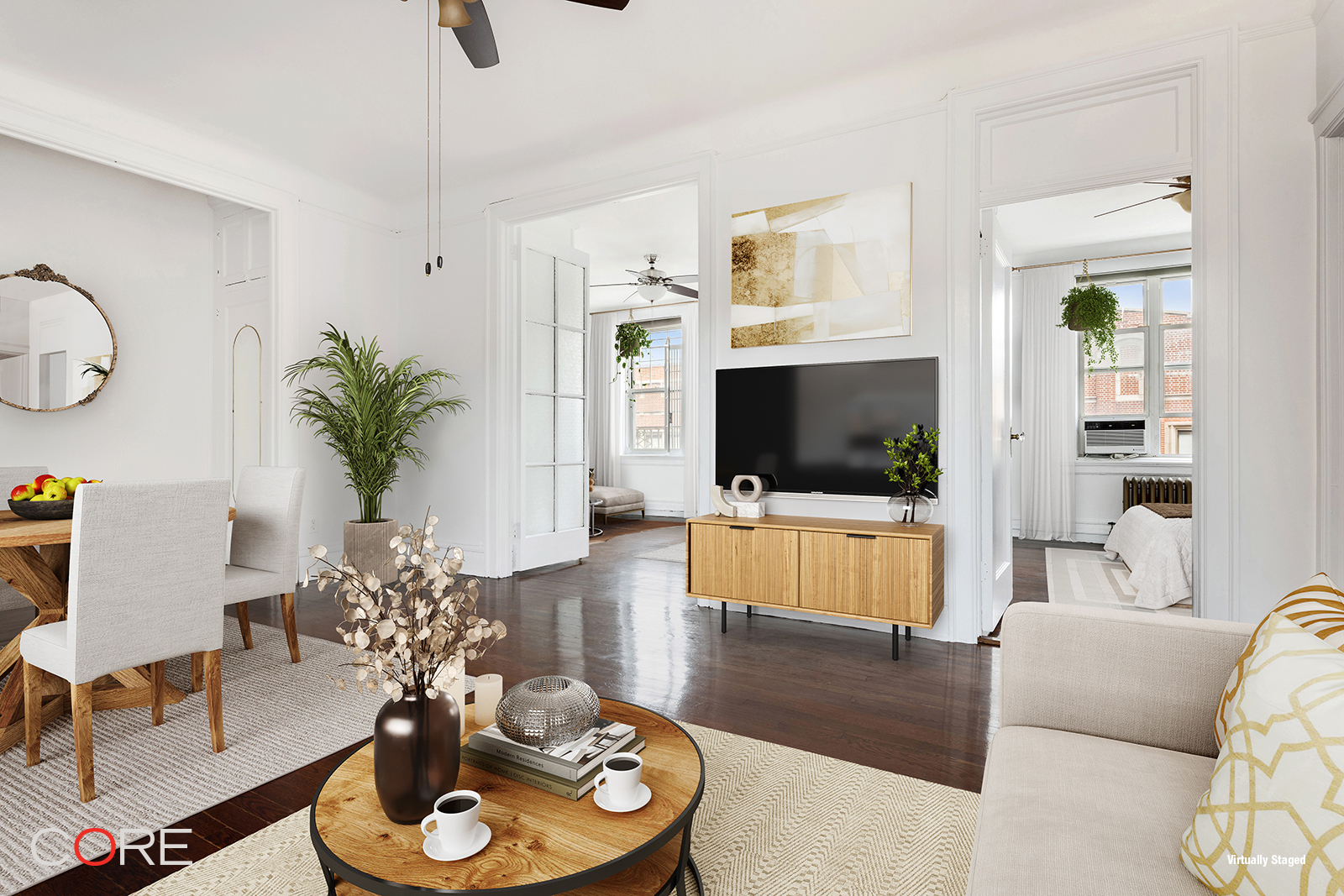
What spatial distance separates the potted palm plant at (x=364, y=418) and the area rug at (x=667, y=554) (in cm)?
210

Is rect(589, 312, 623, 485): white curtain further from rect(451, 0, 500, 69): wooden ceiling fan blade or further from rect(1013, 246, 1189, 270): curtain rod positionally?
rect(451, 0, 500, 69): wooden ceiling fan blade

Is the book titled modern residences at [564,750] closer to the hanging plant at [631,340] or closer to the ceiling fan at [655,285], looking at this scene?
the ceiling fan at [655,285]

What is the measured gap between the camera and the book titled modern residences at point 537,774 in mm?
1326

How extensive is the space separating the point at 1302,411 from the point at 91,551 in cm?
425

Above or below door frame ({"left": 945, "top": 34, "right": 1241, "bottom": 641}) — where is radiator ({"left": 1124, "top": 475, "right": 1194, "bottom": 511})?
below

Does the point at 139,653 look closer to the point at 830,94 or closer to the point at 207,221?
the point at 830,94

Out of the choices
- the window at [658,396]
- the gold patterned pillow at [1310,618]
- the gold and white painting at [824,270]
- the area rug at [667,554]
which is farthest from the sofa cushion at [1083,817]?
the window at [658,396]

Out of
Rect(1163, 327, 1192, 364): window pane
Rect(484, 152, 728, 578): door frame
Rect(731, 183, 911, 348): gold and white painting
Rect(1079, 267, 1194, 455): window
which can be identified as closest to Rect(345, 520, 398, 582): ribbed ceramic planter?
Rect(484, 152, 728, 578): door frame

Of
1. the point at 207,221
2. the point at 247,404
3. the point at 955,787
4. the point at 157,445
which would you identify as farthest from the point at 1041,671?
the point at 207,221

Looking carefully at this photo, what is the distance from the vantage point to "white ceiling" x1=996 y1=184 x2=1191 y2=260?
195 inches

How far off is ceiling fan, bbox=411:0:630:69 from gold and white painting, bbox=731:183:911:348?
5.27 feet

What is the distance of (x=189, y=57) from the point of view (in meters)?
3.40

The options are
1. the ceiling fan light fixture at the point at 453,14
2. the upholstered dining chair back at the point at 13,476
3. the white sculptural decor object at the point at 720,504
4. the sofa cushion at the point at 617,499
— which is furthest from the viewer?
→ the sofa cushion at the point at 617,499

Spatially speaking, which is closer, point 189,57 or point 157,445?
point 189,57
